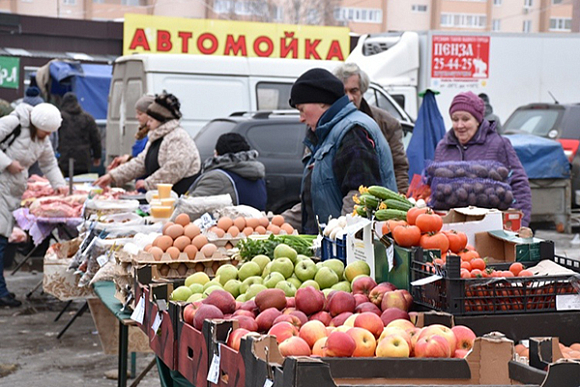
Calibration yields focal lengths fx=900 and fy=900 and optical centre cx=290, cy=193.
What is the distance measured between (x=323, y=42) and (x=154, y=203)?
16.7 meters

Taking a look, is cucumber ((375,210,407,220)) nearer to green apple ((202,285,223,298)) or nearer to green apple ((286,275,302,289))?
green apple ((286,275,302,289))

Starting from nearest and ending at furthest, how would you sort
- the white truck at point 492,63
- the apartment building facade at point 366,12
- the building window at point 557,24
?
the white truck at point 492,63, the apartment building facade at point 366,12, the building window at point 557,24

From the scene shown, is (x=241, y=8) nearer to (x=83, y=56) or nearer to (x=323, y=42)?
(x=83, y=56)

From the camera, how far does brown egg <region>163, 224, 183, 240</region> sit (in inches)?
205

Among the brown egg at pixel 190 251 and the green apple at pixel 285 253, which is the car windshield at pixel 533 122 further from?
the green apple at pixel 285 253

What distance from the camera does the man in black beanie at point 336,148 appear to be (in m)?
4.82

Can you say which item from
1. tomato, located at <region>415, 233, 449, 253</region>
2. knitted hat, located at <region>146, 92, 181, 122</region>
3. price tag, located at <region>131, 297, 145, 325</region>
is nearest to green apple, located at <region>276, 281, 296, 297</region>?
tomato, located at <region>415, 233, 449, 253</region>

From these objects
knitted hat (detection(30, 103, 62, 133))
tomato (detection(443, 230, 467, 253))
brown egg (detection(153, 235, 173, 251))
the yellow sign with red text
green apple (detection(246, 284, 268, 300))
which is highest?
the yellow sign with red text

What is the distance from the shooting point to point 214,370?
3021 mm

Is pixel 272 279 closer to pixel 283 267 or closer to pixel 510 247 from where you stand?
pixel 283 267

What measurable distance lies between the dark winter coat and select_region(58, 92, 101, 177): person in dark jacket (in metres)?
8.90

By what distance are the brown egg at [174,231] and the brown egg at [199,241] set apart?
128 millimetres

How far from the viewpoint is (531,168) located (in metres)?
12.7

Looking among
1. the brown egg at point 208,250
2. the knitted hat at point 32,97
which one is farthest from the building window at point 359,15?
the brown egg at point 208,250
